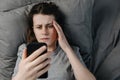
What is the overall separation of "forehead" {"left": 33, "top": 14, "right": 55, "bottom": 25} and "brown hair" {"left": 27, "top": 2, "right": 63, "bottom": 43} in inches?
0.7

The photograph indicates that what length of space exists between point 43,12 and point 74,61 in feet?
1.04

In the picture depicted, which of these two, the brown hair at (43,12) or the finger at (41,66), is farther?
the brown hair at (43,12)

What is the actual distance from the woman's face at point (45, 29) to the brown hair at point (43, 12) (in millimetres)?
23

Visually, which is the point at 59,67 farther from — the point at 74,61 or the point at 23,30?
the point at 23,30

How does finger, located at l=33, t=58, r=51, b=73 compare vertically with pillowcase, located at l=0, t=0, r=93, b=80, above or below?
above

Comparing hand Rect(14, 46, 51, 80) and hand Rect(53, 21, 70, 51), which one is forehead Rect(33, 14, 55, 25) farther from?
hand Rect(14, 46, 51, 80)

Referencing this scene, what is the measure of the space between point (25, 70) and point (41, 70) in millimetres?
41

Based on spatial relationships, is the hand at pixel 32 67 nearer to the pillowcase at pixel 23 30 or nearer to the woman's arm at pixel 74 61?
the woman's arm at pixel 74 61

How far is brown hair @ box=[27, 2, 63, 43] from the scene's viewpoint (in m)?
1.39

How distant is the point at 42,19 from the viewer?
136 centimetres

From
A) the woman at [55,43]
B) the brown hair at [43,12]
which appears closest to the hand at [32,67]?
the woman at [55,43]

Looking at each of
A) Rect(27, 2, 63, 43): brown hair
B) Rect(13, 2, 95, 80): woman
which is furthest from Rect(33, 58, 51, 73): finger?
Rect(27, 2, 63, 43): brown hair

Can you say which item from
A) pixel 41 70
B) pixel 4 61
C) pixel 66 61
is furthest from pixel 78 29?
pixel 41 70

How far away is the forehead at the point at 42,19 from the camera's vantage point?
1356 mm
